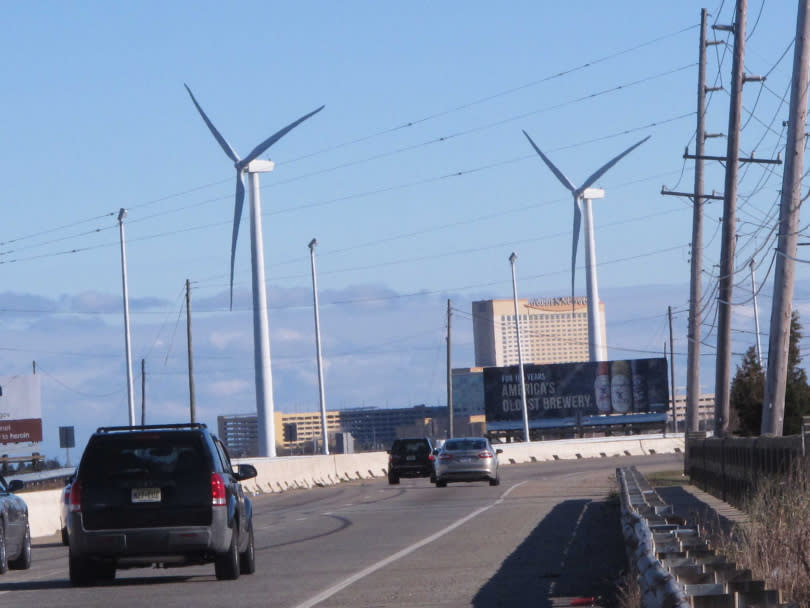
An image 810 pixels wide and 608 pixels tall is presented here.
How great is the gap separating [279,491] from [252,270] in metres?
11.3

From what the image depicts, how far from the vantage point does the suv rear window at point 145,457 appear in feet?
49.5

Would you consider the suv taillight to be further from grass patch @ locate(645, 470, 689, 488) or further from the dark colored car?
grass patch @ locate(645, 470, 689, 488)

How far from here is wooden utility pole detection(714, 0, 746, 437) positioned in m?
31.6

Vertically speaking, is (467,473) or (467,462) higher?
(467,462)

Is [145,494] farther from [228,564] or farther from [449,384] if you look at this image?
[449,384]

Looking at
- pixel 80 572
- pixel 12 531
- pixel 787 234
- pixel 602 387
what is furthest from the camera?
pixel 602 387

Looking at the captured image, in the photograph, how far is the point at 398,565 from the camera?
1622 centimetres

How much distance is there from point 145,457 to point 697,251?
27.1 m

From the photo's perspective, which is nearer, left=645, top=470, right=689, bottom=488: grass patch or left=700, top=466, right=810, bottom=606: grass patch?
left=700, top=466, right=810, bottom=606: grass patch

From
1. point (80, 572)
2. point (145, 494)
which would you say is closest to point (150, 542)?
point (145, 494)

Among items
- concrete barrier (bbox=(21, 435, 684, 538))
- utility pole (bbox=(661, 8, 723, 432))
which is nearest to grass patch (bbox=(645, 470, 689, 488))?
utility pole (bbox=(661, 8, 723, 432))

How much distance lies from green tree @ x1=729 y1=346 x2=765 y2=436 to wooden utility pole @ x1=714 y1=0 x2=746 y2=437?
81.3 feet

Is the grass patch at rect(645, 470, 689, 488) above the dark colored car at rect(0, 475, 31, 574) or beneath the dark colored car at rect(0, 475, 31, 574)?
beneath

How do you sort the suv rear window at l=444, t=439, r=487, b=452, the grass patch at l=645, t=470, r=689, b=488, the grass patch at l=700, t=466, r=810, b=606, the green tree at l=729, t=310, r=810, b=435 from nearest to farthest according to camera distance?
the grass patch at l=700, t=466, r=810, b=606, the grass patch at l=645, t=470, r=689, b=488, the suv rear window at l=444, t=439, r=487, b=452, the green tree at l=729, t=310, r=810, b=435
